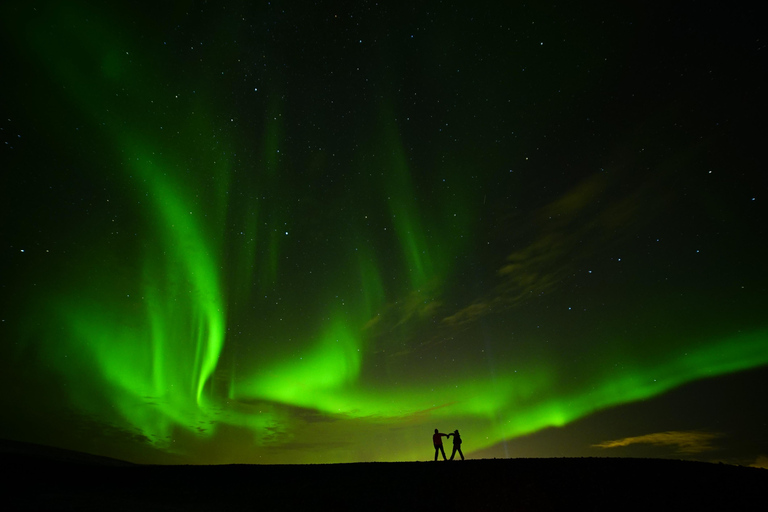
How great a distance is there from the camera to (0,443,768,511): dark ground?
1091 centimetres

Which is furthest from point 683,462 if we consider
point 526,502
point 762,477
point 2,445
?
point 2,445

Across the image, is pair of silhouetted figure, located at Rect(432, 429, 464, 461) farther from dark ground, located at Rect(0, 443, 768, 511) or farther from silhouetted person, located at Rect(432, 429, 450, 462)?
dark ground, located at Rect(0, 443, 768, 511)

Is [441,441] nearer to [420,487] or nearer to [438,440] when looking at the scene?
[438,440]

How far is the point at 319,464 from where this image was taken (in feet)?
54.7

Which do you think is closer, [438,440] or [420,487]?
[420,487]

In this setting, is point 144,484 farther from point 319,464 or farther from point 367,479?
point 367,479

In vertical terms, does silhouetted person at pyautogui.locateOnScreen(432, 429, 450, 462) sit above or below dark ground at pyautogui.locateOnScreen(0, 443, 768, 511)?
above

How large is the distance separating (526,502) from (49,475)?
19.7m

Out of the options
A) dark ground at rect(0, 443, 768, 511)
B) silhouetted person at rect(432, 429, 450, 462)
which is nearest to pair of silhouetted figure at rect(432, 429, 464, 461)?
silhouetted person at rect(432, 429, 450, 462)

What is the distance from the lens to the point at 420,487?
12758 millimetres

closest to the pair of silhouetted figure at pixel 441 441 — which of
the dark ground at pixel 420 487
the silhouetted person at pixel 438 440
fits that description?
the silhouetted person at pixel 438 440

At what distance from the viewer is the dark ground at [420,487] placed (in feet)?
35.8

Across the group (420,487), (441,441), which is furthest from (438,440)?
(420,487)

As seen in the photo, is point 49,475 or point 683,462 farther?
point 49,475
